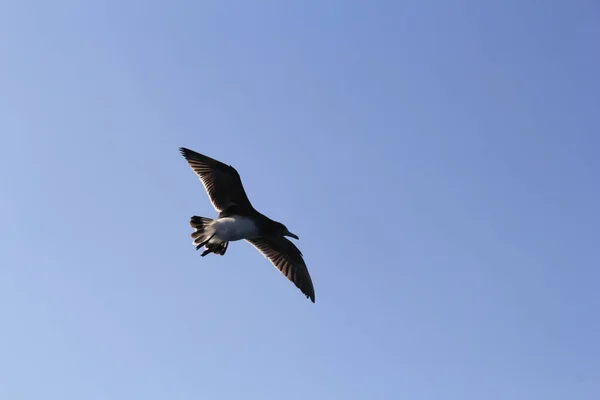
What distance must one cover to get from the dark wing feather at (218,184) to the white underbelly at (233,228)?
48 cm

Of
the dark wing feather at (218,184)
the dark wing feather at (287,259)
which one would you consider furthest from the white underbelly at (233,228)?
the dark wing feather at (287,259)

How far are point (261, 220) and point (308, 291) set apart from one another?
304 centimetres

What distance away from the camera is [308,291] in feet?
66.1

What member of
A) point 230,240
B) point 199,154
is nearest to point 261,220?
point 230,240

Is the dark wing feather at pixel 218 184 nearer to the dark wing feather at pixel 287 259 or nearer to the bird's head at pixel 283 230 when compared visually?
the bird's head at pixel 283 230

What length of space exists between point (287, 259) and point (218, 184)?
3.80 m

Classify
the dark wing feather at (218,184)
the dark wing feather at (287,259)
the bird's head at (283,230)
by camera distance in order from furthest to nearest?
the dark wing feather at (287,259) → the bird's head at (283,230) → the dark wing feather at (218,184)

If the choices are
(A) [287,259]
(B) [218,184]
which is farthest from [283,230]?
(B) [218,184]

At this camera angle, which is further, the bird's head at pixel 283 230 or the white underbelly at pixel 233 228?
the bird's head at pixel 283 230

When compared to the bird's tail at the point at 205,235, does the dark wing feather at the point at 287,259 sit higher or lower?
higher

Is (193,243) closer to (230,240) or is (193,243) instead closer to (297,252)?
(230,240)

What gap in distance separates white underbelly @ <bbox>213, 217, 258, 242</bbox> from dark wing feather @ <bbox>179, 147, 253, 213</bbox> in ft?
1.56

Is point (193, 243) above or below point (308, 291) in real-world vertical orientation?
below

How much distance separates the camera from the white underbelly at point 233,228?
17766 mm
